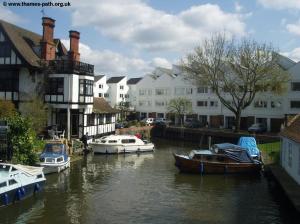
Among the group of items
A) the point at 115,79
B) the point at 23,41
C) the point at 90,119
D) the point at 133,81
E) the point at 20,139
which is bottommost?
the point at 20,139

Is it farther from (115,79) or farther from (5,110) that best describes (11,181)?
(115,79)

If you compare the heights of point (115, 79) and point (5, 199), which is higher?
point (115, 79)

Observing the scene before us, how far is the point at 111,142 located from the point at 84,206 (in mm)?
23260

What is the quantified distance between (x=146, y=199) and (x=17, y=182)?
8049 millimetres

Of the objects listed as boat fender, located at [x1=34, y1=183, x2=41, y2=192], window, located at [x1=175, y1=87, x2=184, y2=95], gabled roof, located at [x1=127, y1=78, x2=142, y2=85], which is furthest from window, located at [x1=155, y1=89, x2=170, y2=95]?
boat fender, located at [x1=34, y1=183, x2=41, y2=192]

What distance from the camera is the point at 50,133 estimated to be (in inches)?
1842

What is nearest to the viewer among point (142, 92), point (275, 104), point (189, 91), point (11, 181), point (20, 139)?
point (11, 181)

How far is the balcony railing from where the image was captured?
160ft

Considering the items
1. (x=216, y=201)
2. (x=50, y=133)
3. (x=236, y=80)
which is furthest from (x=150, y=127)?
(x=216, y=201)

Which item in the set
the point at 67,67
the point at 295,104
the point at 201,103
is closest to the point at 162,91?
the point at 201,103

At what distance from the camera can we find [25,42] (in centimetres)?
5188

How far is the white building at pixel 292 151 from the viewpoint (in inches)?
1068

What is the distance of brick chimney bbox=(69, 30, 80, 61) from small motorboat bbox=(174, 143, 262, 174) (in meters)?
22.1

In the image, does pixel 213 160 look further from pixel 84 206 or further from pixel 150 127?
pixel 150 127
